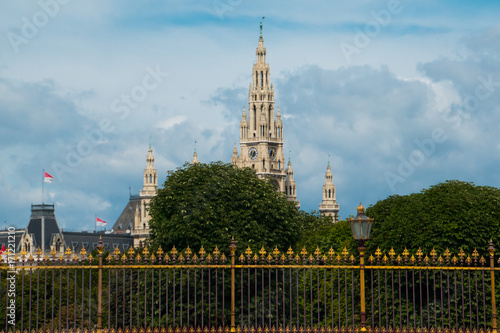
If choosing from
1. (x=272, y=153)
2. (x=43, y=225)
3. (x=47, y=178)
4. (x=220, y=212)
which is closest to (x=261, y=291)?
(x=220, y=212)

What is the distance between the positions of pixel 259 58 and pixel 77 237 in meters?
46.0

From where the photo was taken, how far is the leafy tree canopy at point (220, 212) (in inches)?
1473

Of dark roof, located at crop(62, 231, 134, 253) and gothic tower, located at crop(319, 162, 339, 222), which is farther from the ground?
gothic tower, located at crop(319, 162, 339, 222)

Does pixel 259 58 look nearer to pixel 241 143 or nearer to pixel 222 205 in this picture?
pixel 241 143

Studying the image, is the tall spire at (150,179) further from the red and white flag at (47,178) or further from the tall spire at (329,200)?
the red and white flag at (47,178)

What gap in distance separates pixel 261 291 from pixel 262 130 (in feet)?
451

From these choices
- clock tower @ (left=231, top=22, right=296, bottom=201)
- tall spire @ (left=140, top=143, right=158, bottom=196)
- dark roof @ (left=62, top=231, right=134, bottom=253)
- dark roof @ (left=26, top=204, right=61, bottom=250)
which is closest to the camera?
dark roof @ (left=26, top=204, right=61, bottom=250)

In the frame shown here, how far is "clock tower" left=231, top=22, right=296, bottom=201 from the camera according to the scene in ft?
551

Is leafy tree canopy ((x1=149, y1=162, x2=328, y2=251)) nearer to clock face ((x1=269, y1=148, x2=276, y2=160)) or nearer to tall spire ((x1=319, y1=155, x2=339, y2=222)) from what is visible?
clock face ((x1=269, y1=148, x2=276, y2=160))

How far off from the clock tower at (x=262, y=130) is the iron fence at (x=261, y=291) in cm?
11871

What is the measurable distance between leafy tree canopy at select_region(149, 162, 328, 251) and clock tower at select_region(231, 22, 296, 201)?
4928 inches

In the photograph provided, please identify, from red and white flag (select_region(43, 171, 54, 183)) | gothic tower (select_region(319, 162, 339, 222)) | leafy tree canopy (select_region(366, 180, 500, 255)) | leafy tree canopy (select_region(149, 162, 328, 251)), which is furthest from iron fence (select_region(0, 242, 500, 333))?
gothic tower (select_region(319, 162, 339, 222))

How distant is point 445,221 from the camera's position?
3594 centimetres

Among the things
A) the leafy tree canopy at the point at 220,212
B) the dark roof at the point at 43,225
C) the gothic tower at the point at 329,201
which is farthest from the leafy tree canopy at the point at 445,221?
the gothic tower at the point at 329,201
